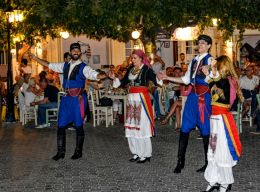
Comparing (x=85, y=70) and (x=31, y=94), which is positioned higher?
(x=85, y=70)

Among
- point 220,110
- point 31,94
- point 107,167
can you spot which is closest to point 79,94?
point 107,167

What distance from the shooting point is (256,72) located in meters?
15.2

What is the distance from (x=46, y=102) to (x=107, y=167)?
6.23 metres

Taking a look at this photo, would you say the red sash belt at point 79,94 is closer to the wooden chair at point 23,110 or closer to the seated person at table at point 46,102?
the seated person at table at point 46,102

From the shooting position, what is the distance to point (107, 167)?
991 centimetres

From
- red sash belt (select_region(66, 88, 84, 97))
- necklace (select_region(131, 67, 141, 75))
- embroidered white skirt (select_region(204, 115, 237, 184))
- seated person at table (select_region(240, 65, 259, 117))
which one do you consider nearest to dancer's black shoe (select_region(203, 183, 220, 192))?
embroidered white skirt (select_region(204, 115, 237, 184))

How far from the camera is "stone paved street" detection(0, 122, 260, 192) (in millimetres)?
8547

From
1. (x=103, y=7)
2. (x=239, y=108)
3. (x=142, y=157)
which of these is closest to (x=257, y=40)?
(x=239, y=108)

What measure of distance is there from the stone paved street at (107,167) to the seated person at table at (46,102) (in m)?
1.87

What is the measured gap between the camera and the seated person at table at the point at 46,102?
51.5 feet

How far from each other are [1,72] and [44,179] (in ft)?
68.5

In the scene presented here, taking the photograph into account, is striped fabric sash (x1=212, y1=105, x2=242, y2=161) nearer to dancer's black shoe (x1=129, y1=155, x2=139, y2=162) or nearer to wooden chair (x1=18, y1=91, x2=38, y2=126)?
dancer's black shoe (x1=129, y1=155, x2=139, y2=162)

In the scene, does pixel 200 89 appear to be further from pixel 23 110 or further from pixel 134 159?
pixel 23 110

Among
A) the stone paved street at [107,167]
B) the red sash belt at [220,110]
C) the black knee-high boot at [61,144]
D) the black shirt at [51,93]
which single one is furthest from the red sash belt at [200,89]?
the black shirt at [51,93]
